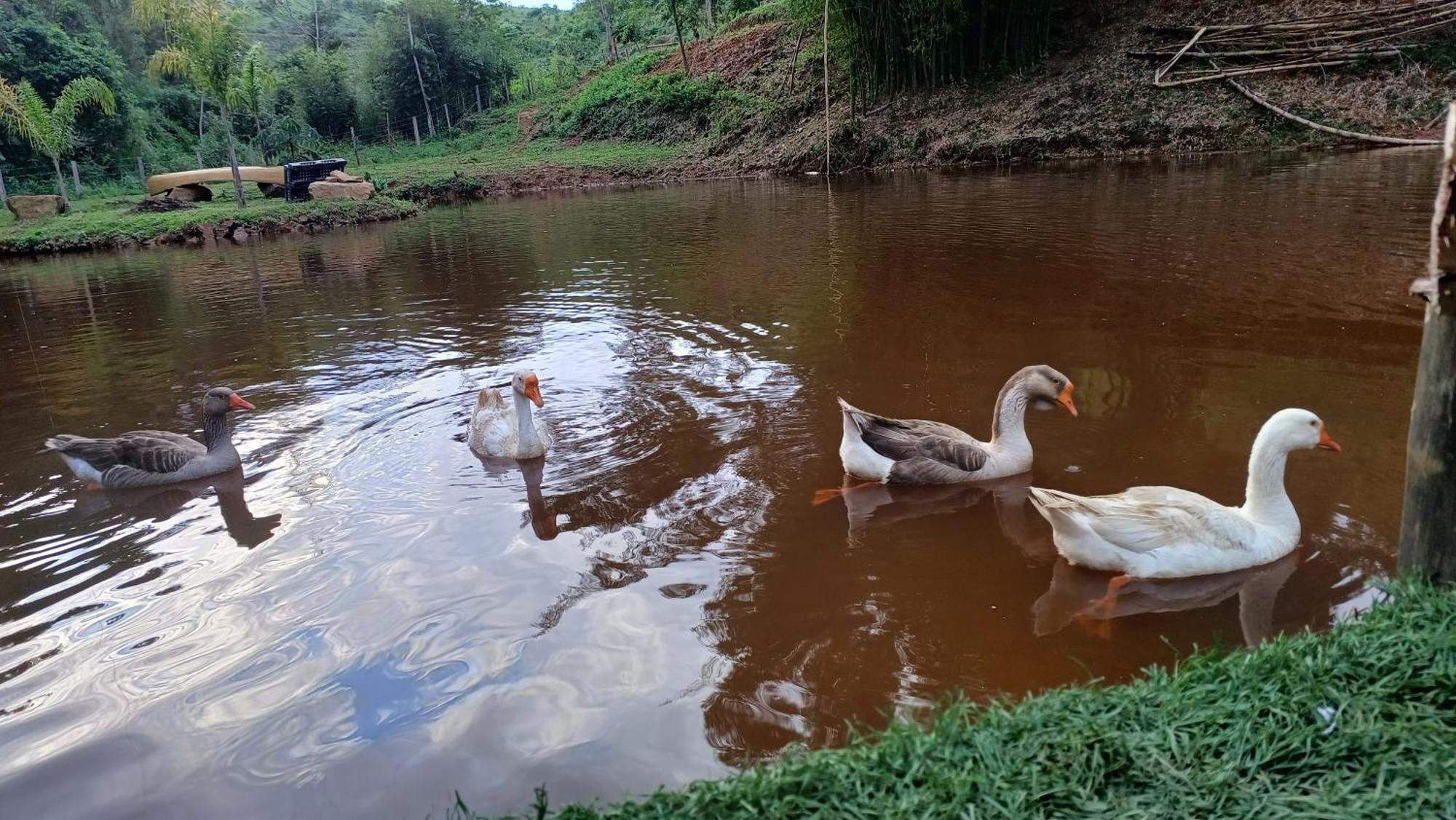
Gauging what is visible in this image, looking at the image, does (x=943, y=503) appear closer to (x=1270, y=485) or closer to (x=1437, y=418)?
(x=1270, y=485)

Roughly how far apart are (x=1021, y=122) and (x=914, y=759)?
25923mm

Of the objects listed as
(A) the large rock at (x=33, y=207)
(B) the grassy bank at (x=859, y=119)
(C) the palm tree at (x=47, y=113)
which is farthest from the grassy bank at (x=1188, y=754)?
(C) the palm tree at (x=47, y=113)

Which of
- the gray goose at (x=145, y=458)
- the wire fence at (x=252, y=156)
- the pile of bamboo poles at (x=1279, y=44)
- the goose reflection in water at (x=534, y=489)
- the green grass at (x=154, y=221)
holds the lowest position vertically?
the goose reflection in water at (x=534, y=489)

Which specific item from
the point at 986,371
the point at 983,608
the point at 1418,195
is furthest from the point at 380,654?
the point at 1418,195

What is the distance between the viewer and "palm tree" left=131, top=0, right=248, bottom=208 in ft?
88.4

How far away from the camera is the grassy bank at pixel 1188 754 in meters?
2.58

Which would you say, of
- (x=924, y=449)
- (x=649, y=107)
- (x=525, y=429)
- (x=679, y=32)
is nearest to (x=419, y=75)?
(x=649, y=107)

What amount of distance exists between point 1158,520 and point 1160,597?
0.38 m

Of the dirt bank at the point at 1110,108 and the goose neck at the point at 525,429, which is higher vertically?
the dirt bank at the point at 1110,108

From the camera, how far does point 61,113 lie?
1210 inches

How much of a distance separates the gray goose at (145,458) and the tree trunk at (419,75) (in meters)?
50.5

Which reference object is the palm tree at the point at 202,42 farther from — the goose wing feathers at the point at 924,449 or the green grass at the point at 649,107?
the goose wing feathers at the point at 924,449

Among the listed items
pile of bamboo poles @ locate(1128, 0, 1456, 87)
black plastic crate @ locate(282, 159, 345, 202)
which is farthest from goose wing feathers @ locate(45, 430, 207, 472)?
black plastic crate @ locate(282, 159, 345, 202)

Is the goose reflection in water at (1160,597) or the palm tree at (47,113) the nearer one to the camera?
the goose reflection in water at (1160,597)
